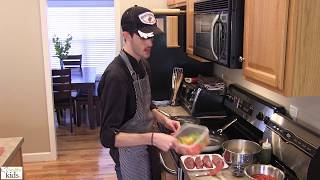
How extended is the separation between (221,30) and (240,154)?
0.69 metres

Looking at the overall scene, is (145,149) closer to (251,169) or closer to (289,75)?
(251,169)

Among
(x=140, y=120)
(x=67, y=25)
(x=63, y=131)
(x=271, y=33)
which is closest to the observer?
(x=271, y=33)

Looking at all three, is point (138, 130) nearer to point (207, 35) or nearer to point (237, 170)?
point (237, 170)

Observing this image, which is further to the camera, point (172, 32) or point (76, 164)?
point (76, 164)

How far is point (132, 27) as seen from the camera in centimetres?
171

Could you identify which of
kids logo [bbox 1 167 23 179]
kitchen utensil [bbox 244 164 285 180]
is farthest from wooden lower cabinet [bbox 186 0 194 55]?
kids logo [bbox 1 167 23 179]

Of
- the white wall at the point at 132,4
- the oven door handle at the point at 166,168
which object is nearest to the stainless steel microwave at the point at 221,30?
the oven door handle at the point at 166,168

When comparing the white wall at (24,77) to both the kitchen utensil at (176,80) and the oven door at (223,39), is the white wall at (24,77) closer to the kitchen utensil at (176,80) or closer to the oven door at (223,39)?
the kitchen utensil at (176,80)

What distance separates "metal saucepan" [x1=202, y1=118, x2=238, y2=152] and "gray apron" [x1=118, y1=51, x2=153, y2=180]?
344mm

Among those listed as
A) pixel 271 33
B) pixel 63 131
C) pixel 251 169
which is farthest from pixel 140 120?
pixel 63 131

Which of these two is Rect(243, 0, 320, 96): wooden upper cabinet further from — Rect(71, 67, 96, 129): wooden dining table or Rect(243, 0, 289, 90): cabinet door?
Rect(71, 67, 96, 129): wooden dining table

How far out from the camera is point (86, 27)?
644 centimetres

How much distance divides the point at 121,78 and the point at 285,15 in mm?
802

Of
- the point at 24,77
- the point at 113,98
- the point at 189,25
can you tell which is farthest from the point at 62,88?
the point at 113,98
